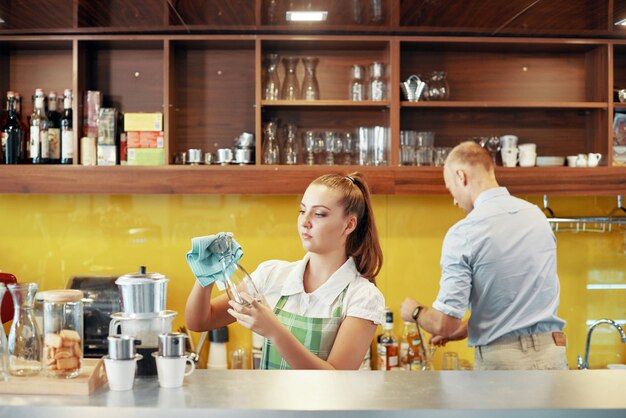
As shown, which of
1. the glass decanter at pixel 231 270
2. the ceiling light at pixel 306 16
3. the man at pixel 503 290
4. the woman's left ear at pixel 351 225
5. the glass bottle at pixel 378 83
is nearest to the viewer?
the glass decanter at pixel 231 270

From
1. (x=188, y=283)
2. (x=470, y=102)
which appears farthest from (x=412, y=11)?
(x=188, y=283)

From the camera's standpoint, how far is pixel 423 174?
3.47m

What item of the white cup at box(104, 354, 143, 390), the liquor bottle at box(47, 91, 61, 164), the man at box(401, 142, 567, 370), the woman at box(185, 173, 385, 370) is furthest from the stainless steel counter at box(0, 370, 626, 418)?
the liquor bottle at box(47, 91, 61, 164)

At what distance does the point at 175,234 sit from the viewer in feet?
12.5

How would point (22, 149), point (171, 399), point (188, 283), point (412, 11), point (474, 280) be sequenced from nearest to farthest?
point (171, 399) → point (474, 280) → point (412, 11) → point (22, 149) → point (188, 283)

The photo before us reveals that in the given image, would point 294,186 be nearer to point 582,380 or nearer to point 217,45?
point 217,45

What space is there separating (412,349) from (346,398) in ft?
7.48

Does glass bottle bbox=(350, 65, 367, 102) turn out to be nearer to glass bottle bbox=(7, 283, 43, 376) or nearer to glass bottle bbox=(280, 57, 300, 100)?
glass bottle bbox=(280, 57, 300, 100)

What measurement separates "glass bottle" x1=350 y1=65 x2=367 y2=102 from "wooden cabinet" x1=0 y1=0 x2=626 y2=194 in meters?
0.08

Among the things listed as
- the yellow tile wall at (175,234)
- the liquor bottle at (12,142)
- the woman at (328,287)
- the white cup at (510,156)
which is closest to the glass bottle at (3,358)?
the woman at (328,287)

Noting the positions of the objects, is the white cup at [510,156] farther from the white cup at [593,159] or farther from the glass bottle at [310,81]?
the glass bottle at [310,81]

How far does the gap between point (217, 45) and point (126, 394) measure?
245 cm

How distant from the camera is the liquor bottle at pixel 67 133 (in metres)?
3.50

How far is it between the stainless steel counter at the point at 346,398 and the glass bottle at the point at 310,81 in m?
2.16
